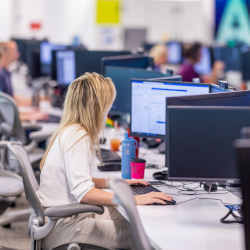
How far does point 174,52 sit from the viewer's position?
9648 mm

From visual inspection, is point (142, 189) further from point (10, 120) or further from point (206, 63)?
point (206, 63)

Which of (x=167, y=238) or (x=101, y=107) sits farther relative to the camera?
(x=101, y=107)

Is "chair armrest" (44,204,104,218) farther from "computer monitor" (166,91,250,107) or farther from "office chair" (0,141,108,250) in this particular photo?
"computer monitor" (166,91,250,107)

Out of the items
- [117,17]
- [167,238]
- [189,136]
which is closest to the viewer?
[167,238]

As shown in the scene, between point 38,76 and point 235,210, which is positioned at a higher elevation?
point 38,76

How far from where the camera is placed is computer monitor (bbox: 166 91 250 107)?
2414mm

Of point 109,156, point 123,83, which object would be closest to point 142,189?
point 109,156

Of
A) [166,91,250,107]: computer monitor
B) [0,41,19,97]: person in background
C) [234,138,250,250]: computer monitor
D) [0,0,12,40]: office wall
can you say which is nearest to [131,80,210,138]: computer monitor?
[166,91,250,107]: computer monitor

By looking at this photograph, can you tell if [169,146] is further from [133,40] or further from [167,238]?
[133,40]

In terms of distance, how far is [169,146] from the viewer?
7.44ft

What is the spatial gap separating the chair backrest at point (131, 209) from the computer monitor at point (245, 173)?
0.44 metres

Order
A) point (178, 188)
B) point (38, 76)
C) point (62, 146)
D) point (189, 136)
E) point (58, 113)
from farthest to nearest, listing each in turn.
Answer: point (38, 76), point (58, 113), point (178, 188), point (62, 146), point (189, 136)

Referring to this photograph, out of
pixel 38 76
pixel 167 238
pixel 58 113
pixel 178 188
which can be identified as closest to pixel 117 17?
pixel 38 76

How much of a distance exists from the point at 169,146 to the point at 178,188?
0.48 meters
